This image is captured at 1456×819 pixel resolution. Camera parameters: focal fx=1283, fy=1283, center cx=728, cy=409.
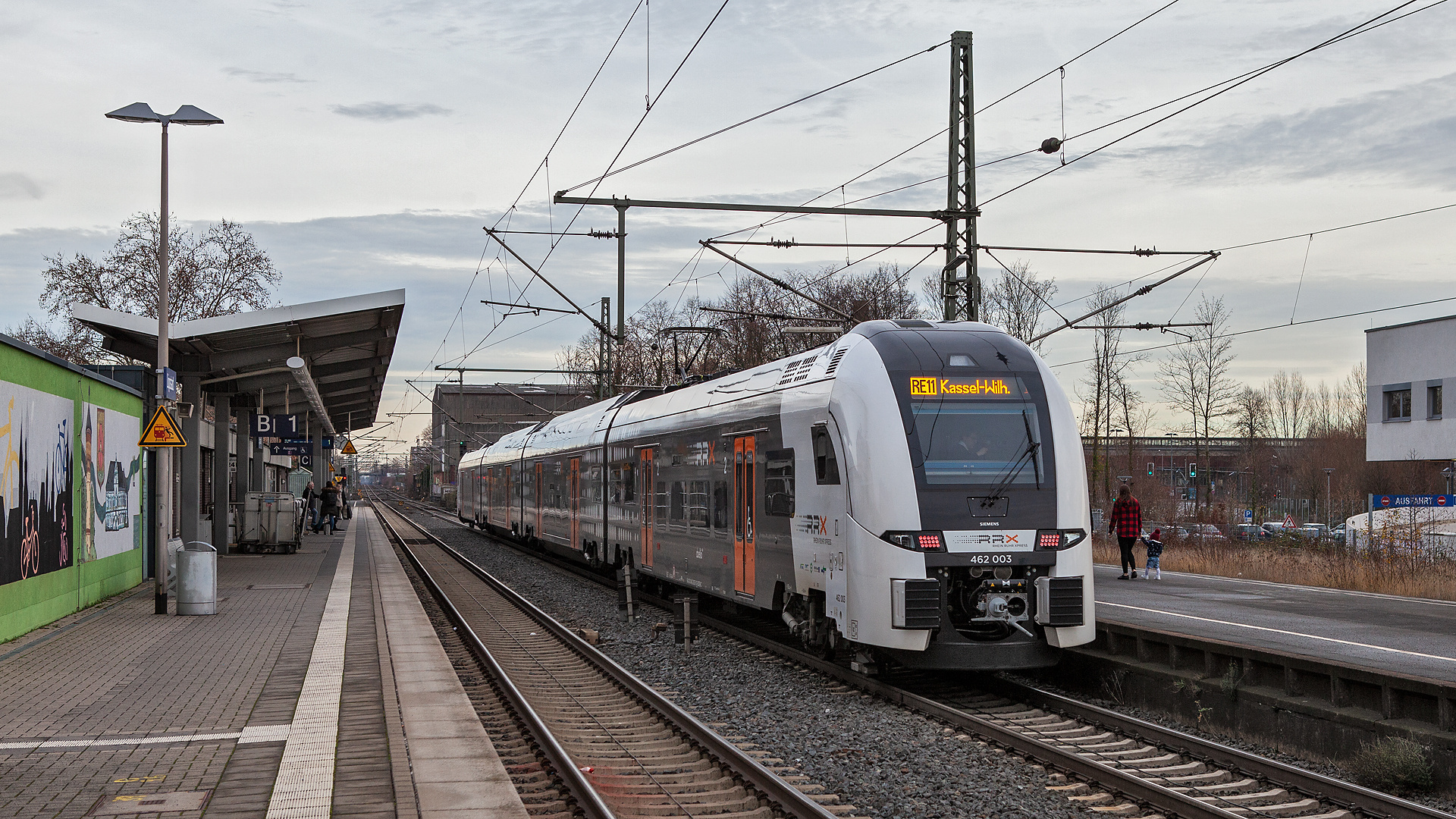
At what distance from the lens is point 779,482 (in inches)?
518

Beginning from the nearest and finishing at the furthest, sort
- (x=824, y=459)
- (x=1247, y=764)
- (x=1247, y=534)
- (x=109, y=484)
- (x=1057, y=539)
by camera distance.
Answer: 1. (x=1247, y=764)
2. (x=1057, y=539)
3. (x=824, y=459)
4. (x=109, y=484)
5. (x=1247, y=534)

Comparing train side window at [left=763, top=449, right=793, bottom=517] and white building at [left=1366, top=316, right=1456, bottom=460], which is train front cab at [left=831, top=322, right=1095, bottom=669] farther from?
white building at [left=1366, top=316, right=1456, bottom=460]

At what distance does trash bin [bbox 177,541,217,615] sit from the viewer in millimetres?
16812

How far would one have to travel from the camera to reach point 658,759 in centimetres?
905

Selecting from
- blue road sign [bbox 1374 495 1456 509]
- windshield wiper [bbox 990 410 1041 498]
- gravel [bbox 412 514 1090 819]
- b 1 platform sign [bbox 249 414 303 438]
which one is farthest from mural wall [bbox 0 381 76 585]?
blue road sign [bbox 1374 495 1456 509]

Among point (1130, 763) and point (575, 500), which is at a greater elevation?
point (575, 500)

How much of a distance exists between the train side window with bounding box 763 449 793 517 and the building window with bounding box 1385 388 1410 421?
130 ft

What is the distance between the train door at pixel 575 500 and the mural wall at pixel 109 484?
26.4 feet

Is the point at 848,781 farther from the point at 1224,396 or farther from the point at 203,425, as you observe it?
the point at 1224,396

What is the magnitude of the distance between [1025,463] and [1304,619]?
16.3 ft

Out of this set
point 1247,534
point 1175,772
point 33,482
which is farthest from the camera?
point 1247,534

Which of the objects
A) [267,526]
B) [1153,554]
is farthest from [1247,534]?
[267,526]

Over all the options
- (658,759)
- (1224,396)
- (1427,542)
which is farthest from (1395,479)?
(658,759)

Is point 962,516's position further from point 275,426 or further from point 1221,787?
point 275,426
